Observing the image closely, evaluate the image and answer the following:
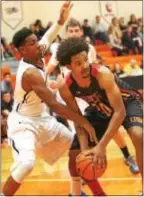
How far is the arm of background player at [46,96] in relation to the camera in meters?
3.75

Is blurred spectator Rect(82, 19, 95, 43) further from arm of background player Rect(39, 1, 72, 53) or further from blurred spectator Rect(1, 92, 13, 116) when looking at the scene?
arm of background player Rect(39, 1, 72, 53)

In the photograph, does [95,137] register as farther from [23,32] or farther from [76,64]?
[23,32]

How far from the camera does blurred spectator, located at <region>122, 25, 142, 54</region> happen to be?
1538 centimetres

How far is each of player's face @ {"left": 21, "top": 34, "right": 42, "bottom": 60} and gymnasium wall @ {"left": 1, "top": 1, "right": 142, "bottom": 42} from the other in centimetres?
1053

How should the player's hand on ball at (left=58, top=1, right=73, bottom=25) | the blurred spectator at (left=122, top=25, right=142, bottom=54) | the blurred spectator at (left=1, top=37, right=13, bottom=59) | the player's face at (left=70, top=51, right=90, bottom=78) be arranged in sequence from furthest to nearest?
the blurred spectator at (left=122, top=25, right=142, bottom=54), the blurred spectator at (left=1, top=37, right=13, bottom=59), the player's hand on ball at (left=58, top=1, right=73, bottom=25), the player's face at (left=70, top=51, right=90, bottom=78)

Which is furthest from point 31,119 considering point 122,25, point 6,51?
point 122,25

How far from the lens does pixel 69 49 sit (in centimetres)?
358

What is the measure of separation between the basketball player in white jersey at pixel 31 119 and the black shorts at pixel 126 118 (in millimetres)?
199

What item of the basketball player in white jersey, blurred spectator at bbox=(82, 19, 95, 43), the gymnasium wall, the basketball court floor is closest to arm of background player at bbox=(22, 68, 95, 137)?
the basketball player in white jersey

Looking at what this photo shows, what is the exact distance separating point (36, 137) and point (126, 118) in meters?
0.88

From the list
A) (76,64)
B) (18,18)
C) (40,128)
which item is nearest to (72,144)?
(40,128)

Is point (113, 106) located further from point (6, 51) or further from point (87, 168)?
point (6, 51)

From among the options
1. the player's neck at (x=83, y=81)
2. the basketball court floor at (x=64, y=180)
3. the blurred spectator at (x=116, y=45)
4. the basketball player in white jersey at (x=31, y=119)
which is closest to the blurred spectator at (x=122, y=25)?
Result: the blurred spectator at (x=116, y=45)

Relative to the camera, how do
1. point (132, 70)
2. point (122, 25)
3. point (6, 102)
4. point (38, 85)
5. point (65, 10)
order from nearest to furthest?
point (38, 85)
point (65, 10)
point (6, 102)
point (132, 70)
point (122, 25)
